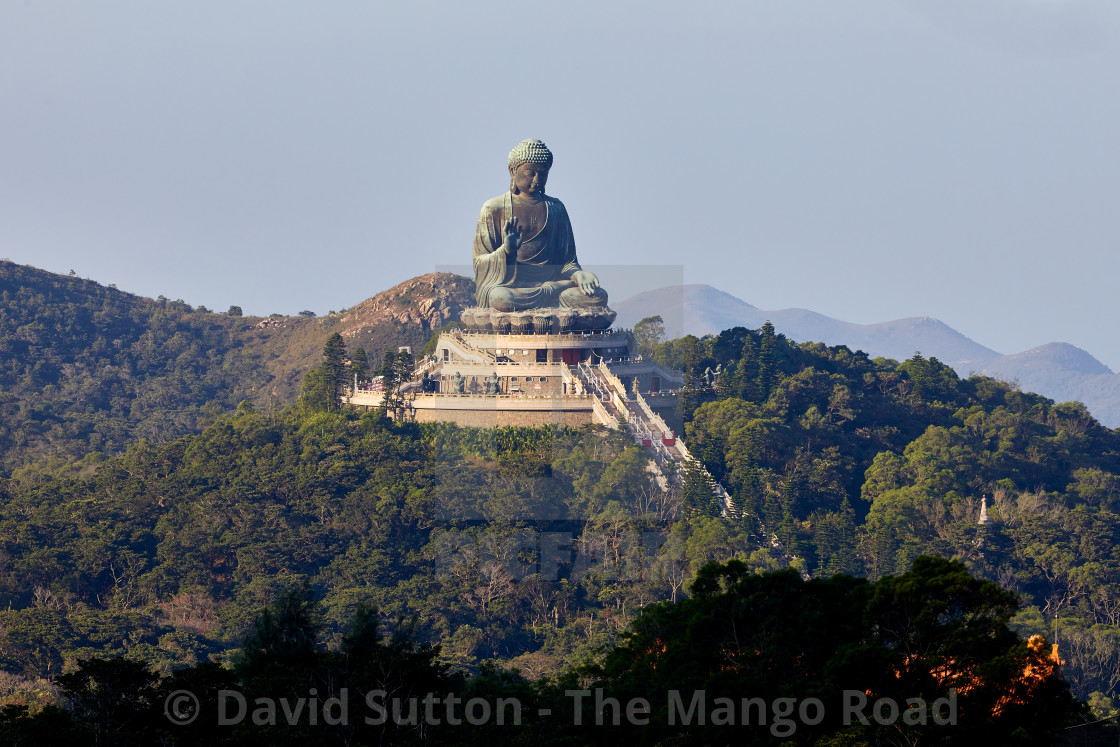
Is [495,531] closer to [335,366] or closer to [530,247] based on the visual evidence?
[335,366]

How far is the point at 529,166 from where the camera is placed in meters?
50.7

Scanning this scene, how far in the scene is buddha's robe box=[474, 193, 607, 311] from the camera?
50.4 metres

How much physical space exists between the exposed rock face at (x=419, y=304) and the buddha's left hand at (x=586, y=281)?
3475cm

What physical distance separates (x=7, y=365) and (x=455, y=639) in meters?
51.4

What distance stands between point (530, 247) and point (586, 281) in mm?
2464

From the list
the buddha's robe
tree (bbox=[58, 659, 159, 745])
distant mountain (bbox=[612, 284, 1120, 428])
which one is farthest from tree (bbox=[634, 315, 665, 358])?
distant mountain (bbox=[612, 284, 1120, 428])

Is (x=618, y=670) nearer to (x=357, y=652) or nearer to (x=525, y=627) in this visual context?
(x=357, y=652)

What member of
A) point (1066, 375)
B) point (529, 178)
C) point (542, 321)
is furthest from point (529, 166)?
point (1066, 375)

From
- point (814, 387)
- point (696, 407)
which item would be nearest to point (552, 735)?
point (696, 407)

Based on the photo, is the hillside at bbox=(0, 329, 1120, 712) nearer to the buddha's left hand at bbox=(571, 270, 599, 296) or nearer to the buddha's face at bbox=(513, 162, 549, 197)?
the buddha's left hand at bbox=(571, 270, 599, 296)

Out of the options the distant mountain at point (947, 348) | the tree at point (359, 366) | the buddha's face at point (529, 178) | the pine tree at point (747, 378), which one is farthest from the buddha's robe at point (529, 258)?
the distant mountain at point (947, 348)

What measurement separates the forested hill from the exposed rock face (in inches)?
3.5
